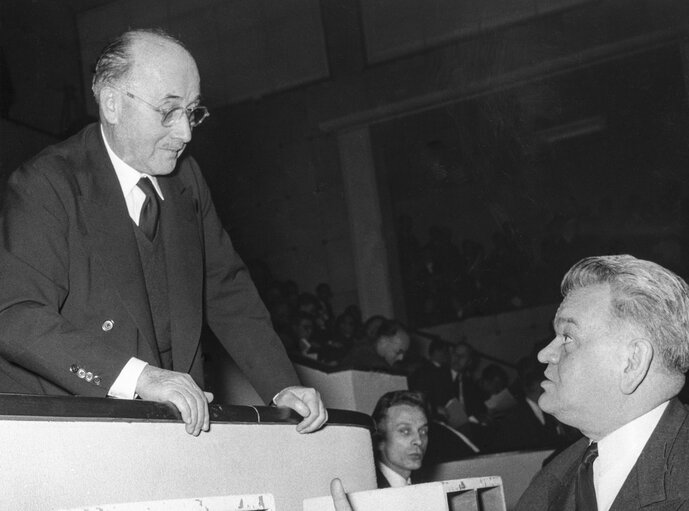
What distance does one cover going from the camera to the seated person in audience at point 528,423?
20.9ft

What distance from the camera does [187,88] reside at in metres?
1.94

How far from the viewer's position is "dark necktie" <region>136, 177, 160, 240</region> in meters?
1.89

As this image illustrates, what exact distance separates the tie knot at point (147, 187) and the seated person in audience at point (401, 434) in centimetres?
239

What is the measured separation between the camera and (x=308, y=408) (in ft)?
5.50

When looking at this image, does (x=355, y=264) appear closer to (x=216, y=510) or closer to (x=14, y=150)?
(x=14, y=150)

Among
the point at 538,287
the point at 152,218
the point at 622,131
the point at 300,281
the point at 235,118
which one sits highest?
the point at 235,118

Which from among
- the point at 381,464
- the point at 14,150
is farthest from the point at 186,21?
the point at 381,464

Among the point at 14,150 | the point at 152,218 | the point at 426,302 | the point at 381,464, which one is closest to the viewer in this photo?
the point at 152,218

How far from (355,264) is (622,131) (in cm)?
349

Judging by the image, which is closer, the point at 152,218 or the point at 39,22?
the point at 152,218

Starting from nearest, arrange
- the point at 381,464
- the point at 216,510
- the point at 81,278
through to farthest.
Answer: the point at 216,510 < the point at 81,278 < the point at 381,464

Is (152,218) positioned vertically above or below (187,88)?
below

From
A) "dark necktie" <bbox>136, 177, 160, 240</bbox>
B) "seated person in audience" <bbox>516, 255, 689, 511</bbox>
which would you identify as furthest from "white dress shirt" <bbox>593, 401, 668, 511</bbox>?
"dark necktie" <bbox>136, 177, 160, 240</bbox>

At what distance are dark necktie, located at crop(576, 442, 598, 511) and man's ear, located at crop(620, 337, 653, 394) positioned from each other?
0.16 meters
